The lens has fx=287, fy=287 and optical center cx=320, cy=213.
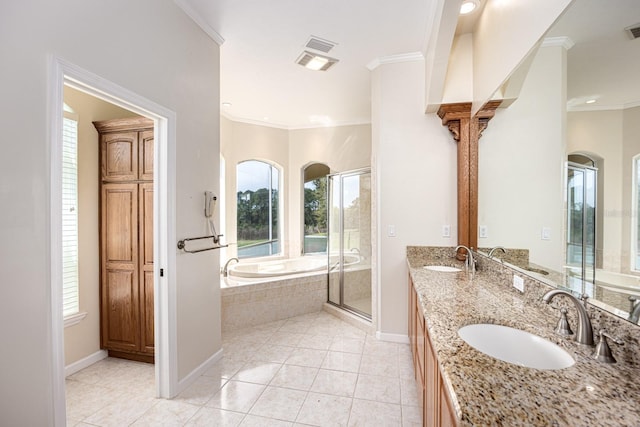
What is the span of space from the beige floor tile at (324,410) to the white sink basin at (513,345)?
3.79ft

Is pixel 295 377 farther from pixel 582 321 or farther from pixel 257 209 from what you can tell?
pixel 257 209

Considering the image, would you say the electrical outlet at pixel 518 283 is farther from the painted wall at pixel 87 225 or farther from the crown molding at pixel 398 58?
the painted wall at pixel 87 225

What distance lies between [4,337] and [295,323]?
2.79 m

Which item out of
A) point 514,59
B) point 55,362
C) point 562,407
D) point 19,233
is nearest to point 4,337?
point 55,362

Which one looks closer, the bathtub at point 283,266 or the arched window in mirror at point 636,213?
the arched window in mirror at point 636,213

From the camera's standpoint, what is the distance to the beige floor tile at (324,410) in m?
1.88

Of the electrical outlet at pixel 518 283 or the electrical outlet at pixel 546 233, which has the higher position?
the electrical outlet at pixel 546 233

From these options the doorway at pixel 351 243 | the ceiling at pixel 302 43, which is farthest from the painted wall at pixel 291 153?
the doorway at pixel 351 243

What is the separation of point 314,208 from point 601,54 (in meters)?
4.45

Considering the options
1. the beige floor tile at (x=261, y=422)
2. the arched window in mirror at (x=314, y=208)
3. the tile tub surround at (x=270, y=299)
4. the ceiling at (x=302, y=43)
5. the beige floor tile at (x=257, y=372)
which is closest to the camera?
the beige floor tile at (x=261, y=422)

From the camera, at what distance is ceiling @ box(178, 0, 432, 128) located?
2.24 metres

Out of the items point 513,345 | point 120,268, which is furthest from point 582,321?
point 120,268

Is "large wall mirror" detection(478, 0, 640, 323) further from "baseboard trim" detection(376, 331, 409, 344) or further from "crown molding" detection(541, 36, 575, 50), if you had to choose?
"baseboard trim" detection(376, 331, 409, 344)

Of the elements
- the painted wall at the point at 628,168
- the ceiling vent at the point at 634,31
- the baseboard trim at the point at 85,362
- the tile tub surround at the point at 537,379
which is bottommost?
the baseboard trim at the point at 85,362
